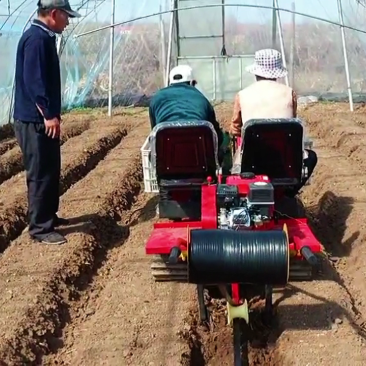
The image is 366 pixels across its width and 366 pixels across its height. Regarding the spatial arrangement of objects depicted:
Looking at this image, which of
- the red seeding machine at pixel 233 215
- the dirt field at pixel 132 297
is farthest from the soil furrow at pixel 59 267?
the red seeding machine at pixel 233 215

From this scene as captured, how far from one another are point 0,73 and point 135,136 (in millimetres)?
3779

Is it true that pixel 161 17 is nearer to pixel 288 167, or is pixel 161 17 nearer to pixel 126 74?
pixel 126 74

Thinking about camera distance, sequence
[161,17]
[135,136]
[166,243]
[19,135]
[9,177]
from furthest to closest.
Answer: [161,17]
[135,136]
[9,177]
[19,135]
[166,243]

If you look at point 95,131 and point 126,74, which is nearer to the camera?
point 95,131

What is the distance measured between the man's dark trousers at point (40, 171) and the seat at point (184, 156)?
1018mm

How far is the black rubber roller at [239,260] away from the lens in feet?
12.1

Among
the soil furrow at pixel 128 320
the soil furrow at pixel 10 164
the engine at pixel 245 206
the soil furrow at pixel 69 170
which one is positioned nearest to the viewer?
the soil furrow at pixel 128 320

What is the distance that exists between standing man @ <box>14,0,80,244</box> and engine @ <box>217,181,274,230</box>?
1.74 meters

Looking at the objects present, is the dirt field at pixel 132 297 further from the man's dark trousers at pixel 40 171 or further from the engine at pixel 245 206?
the engine at pixel 245 206

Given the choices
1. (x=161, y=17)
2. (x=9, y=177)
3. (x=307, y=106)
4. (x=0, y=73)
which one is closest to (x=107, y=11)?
(x=161, y=17)

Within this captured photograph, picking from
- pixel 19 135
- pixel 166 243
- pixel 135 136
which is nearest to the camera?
pixel 166 243

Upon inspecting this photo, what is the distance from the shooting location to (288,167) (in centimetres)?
506

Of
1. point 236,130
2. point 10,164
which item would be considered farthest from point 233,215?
point 10,164

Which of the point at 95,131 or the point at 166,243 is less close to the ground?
the point at 166,243
